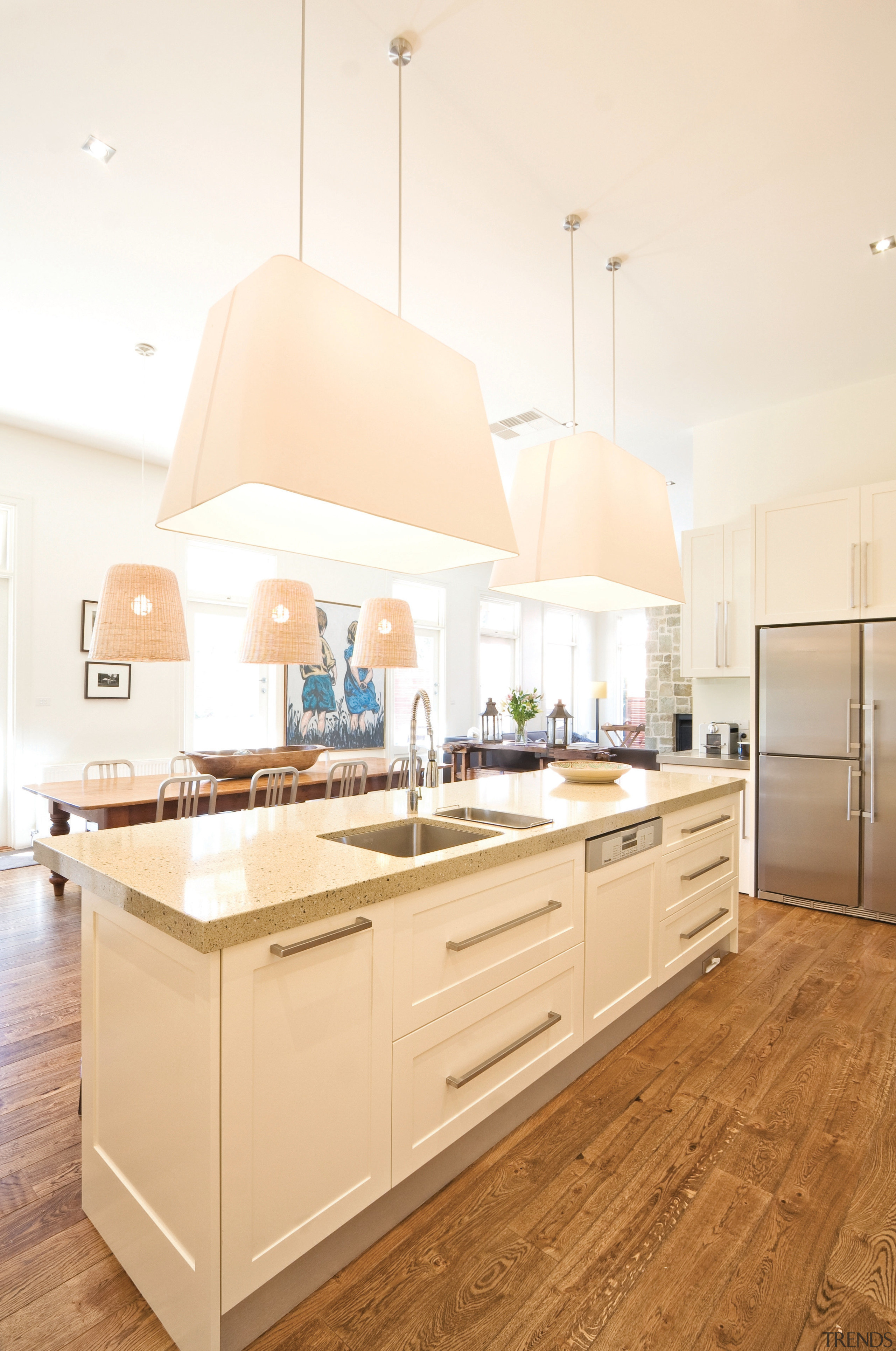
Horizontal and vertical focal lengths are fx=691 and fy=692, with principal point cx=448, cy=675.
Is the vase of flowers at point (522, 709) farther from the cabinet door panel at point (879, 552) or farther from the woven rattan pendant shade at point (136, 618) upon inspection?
the woven rattan pendant shade at point (136, 618)

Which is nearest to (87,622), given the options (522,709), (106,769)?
(106,769)

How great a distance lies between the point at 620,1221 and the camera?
1692mm

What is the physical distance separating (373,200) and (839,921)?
4356 millimetres

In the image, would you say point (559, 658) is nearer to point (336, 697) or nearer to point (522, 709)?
point (522, 709)

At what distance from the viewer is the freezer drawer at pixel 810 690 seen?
3975mm

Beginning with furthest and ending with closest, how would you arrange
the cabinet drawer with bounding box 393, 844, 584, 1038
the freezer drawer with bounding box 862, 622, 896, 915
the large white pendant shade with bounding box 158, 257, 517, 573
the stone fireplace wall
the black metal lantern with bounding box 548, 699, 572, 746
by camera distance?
1. the stone fireplace wall
2. the black metal lantern with bounding box 548, 699, 572, 746
3. the freezer drawer with bounding box 862, 622, 896, 915
4. the cabinet drawer with bounding box 393, 844, 584, 1038
5. the large white pendant shade with bounding box 158, 257, 517, 573

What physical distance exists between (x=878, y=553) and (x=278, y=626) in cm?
344

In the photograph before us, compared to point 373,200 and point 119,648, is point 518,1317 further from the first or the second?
point 373,200

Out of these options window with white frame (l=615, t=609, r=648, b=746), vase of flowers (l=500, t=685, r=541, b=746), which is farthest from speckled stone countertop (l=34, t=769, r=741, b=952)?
window with white frame (l=615, t=609, r=648, b=746)

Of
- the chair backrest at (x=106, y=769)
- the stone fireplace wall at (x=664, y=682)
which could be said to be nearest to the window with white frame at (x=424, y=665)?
the chair backrest at (x=106, y=769)

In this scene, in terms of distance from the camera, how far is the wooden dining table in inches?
142

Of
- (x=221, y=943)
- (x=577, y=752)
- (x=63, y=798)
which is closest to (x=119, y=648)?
(x=63, y=798)

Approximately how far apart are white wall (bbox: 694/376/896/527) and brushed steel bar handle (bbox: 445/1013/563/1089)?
3723 mm

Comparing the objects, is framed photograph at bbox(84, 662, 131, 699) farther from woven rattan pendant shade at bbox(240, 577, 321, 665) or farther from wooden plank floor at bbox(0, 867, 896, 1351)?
wooden plank floor at bbox(0, 867, 896, 1351)
